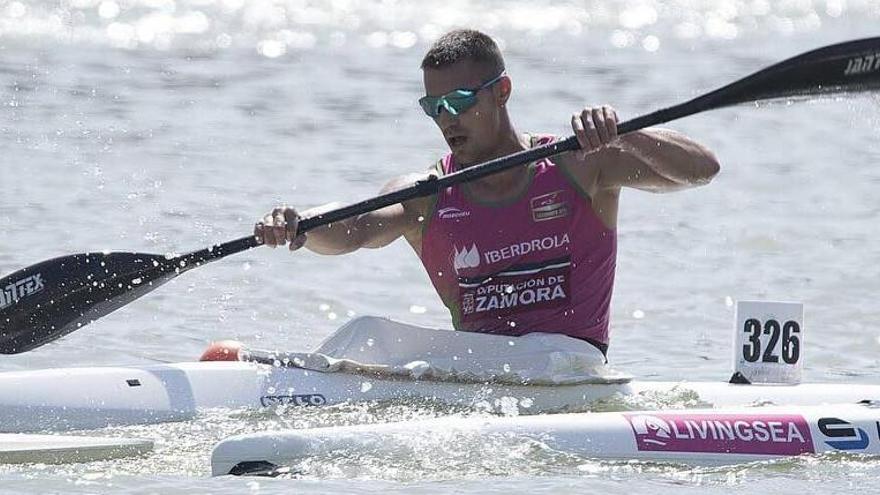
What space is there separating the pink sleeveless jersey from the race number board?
603 mm

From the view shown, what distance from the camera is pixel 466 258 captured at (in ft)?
25.0

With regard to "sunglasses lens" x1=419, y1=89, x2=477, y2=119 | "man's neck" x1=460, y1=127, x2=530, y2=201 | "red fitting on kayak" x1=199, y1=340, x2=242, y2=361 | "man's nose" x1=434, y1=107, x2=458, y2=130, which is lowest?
"red fitting on kayak" x1=199, y1=340, x2=242, y2=361

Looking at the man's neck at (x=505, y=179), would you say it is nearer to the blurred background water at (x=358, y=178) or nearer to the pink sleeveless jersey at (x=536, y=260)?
the pink sleeveless jersey at (x=536, y=260)

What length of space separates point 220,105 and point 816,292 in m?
8.62

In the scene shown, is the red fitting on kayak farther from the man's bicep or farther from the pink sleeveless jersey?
the pink sleeveless jersey

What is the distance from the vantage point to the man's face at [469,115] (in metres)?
7.49

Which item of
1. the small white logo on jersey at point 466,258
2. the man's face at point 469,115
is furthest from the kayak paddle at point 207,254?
the small white logo on jersey at point 466,258

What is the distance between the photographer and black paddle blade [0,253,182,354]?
7941mm

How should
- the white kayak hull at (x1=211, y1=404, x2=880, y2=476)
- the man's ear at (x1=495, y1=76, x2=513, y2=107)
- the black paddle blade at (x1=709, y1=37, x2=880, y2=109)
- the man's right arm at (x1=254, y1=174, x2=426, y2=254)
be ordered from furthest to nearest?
the man's right arm at (x1=254, y1=174, x2=426, y2=254), the man's ear at (x1=495, y1=76, x2=513, y2=107), the black paddle blade at (x1=709, y1=37, x2=880, y2=109), the white kayak hull at (x1=211, y1=404, x2=880, y2=476)

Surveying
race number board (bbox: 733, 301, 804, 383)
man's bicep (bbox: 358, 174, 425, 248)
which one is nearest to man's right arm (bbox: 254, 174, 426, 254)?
man's bicep (bbox: 358, 174, 425, 248)

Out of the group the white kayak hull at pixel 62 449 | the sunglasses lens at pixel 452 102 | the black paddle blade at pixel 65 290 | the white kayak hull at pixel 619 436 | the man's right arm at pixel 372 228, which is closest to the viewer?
the white kayak hull at pixel 619 436

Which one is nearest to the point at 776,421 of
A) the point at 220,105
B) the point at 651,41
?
the point at 220,105

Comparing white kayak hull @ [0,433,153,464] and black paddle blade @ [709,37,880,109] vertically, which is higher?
black paddle blade @ [709,37,880,109]

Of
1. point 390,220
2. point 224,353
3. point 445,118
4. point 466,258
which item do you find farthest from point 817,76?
point 224,353
